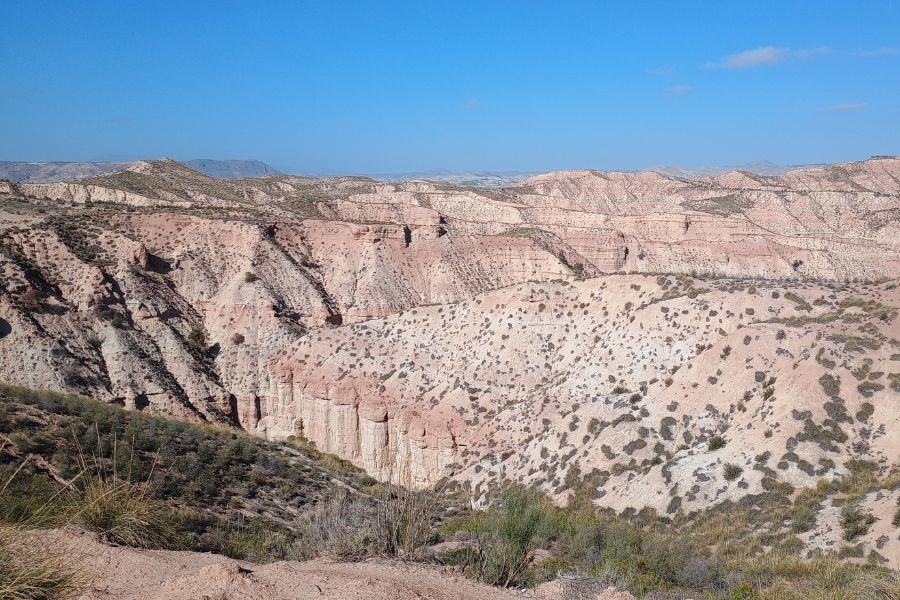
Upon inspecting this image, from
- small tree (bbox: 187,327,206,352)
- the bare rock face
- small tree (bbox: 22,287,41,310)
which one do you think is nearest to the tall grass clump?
the bare rock face

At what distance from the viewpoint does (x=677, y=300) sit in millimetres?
23688

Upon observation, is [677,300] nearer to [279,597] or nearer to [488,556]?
[488,556]

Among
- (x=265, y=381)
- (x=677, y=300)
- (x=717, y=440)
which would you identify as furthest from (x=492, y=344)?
(x=265, y=381)

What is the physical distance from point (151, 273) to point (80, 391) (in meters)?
11.3

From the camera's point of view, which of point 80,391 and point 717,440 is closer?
point 717,440

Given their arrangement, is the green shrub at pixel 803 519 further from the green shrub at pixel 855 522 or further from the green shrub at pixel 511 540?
the green shrub at pixel 511 540

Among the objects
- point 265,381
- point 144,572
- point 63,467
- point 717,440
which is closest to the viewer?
point 144,572

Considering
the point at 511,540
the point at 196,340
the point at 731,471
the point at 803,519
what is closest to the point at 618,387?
the point at 731,471

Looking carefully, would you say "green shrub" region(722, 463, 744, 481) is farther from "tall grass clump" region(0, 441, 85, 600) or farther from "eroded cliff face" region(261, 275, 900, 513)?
"tall grass clump" region(0, 441, 85, 600)

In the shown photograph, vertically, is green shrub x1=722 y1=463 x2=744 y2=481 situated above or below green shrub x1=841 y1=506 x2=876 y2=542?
below

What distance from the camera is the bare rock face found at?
56.9 ft

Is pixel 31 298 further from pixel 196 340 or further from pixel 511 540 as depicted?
pixel 511 540

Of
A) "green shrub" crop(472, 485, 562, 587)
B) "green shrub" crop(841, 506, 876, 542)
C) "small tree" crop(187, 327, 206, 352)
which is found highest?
"green shrub" crop(472, 485, 562, 587)

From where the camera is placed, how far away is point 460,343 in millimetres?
27578
